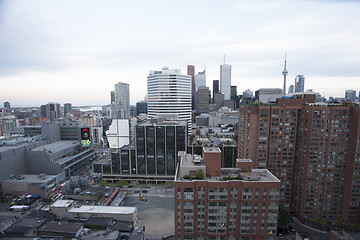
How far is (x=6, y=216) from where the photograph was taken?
61.2 metres

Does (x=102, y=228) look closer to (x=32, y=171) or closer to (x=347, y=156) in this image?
(x=32, y=171)

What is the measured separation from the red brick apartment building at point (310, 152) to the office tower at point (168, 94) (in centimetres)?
6538

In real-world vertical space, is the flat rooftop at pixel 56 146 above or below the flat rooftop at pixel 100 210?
above

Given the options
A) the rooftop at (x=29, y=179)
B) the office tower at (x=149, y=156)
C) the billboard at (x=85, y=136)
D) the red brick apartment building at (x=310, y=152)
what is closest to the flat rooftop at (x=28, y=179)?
the rooftop at (x=29, y=179)

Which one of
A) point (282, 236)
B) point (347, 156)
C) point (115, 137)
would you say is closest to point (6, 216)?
point (115, 137)

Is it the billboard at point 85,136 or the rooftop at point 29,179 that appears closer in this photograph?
the rooftop at point 29,179

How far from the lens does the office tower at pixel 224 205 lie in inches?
1553

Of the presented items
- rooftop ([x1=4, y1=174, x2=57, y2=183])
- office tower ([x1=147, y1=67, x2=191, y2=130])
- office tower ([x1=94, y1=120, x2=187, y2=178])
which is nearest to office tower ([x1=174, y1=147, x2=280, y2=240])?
office tower ([x1=94, y1=120, x2=187, y2=178])

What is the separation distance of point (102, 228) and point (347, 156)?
7465 cm

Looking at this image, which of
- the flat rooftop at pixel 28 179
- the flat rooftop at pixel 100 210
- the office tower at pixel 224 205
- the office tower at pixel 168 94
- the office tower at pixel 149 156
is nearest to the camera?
the office tower at pixel 224 205

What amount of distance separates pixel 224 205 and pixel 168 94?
324ft

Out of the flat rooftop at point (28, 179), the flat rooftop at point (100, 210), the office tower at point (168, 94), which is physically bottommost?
the flat rooftop at point (100, 210)

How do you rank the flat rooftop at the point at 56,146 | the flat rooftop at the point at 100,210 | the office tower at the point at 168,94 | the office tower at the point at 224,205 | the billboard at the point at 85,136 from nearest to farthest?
the office tower at the point at 224,205, the flat rooftop at the point at 100,210, the flat rooftop at the point at 56,146, the billboard at the point at 85,136, the office tower at the point at 168,94

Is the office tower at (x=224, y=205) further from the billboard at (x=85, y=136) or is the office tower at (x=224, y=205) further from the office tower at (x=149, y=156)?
the billboard at (x=85, y=136)
